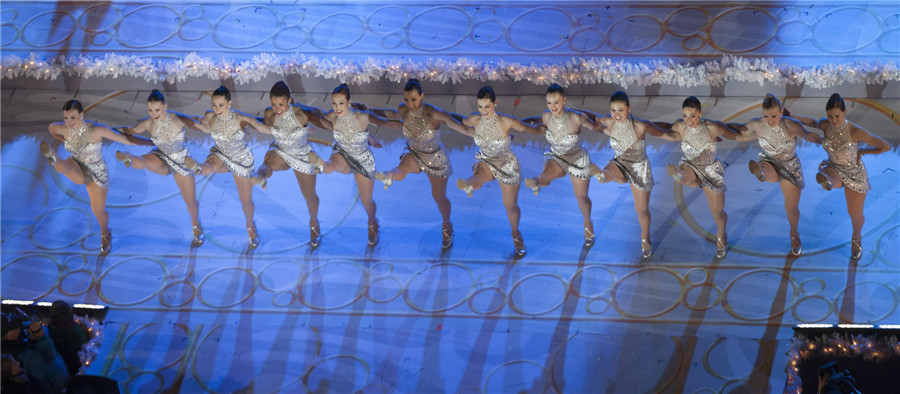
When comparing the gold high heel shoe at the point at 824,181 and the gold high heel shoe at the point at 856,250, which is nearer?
the gold high heel shoe at the point at 824,181

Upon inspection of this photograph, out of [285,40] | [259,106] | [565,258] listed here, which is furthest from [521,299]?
[285,40]

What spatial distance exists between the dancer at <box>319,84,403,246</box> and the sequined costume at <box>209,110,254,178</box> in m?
0.50

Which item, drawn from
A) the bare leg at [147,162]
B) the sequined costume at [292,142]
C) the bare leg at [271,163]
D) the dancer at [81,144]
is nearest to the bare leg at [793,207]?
the sequined costume at [292,142]

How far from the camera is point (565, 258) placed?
5.93m

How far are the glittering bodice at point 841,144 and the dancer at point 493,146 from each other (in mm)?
1597

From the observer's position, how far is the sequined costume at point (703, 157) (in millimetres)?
5367

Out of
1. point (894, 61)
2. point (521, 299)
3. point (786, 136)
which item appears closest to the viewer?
point (786, 136)

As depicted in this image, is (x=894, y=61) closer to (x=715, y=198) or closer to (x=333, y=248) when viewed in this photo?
(x=715, y=198)

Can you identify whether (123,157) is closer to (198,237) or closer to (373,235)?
(198,237)

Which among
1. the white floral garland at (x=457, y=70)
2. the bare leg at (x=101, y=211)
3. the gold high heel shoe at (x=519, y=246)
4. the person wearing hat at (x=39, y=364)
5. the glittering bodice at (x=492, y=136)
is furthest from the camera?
the white floral garland at (x=457, y=70)

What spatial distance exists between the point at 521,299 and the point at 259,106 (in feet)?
8.67

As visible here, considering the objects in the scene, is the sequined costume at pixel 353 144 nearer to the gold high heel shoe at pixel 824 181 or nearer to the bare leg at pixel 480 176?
the bare leg at pixel 480 176

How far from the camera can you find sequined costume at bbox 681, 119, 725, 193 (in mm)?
5367

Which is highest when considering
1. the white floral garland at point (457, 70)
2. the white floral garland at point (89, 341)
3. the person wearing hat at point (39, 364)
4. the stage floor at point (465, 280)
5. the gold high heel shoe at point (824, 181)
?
the white floral garland at point (457, 70)
